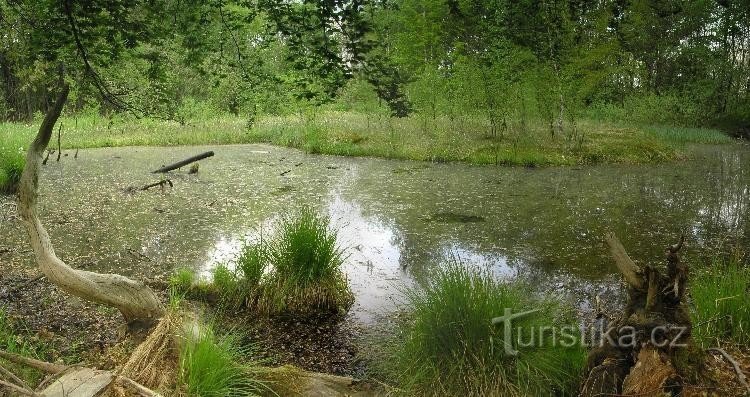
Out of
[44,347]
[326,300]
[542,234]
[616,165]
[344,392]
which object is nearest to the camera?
[344,392]

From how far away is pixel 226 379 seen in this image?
2682 mm

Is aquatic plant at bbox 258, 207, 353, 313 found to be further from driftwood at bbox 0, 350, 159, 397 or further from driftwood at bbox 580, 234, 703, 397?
driftwood at bbox 580, 234, 703, 397

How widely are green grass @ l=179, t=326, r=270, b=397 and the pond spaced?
2019mm

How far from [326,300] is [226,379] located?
2.25 m

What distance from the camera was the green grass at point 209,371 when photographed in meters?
2.61

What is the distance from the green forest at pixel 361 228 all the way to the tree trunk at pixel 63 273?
0.04 feet

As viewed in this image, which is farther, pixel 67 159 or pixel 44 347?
pixel 67 159

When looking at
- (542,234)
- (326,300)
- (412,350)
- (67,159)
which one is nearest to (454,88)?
(542,234)

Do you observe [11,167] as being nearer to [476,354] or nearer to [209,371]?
[209,371]

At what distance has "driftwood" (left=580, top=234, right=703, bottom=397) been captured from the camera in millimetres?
2254

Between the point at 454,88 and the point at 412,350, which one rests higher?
the point at 454,88

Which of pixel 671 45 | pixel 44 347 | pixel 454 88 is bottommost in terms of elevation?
pixel 44 347

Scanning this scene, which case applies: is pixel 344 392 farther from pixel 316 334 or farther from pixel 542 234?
pixel 542 234

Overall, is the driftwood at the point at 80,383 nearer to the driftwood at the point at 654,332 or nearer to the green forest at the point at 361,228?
the green forest at the point at 361,228
